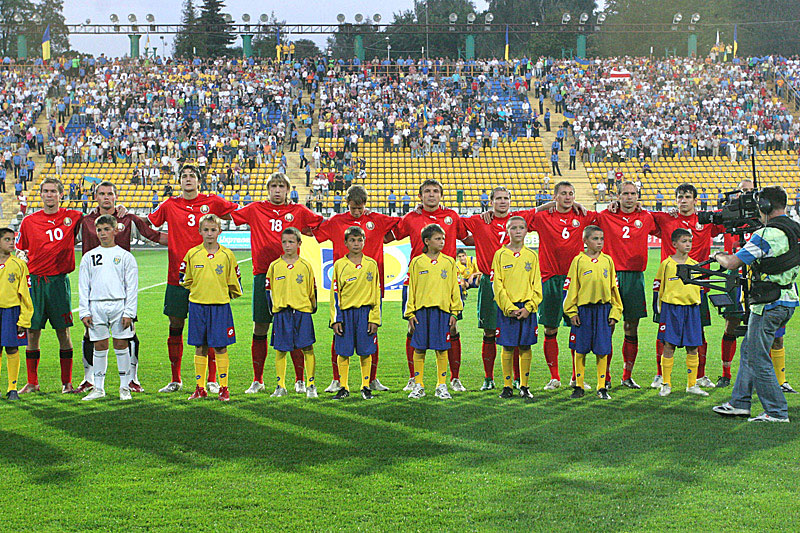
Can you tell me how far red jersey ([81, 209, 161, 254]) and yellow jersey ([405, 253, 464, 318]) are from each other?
258 cm

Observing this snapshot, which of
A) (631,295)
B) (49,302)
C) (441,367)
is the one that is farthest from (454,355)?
(49,302)

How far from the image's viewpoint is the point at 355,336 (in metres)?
7.71

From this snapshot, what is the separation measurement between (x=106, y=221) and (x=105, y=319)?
910 millimetres

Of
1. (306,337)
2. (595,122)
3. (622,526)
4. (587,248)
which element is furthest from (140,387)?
(595,122)

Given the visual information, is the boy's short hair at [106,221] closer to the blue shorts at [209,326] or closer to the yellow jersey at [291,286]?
the blue shorts at [209,326]

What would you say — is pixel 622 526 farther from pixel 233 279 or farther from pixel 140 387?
pixel 140 387

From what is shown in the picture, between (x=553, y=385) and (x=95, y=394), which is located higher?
(x=95, y=394)

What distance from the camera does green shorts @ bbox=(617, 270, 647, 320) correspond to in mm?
8258

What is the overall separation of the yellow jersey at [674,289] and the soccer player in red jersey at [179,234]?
4.31 m

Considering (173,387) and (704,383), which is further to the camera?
(704,383)

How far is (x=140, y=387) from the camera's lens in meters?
8.25

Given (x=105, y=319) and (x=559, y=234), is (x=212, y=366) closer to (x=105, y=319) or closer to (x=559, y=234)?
(x=105, y=319)

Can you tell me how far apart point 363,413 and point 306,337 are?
1.04 m

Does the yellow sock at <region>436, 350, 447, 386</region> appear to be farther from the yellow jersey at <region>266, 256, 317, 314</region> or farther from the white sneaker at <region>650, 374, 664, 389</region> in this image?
the white sneaker at <region>650, 374, 664, 389</region>
